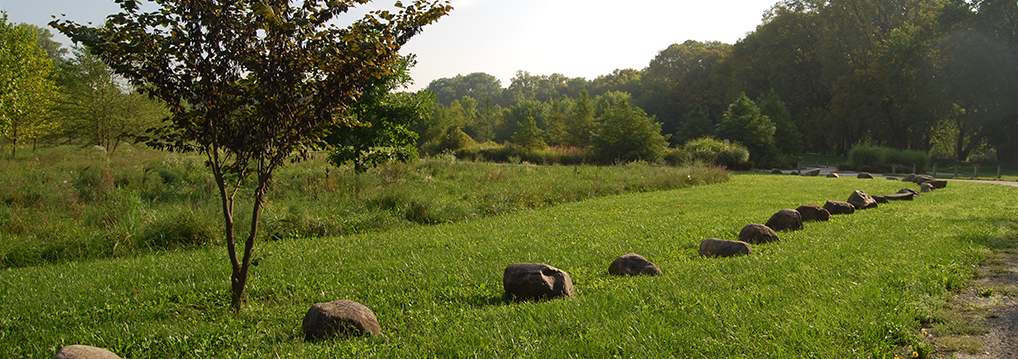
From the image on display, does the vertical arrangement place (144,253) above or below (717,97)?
below

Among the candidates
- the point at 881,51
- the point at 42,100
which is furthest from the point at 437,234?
the point at 881,51

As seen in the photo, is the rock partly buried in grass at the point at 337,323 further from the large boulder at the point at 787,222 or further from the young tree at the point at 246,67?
the large boulder at the point at 787,222

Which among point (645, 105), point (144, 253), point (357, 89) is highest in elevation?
point (645, 105)

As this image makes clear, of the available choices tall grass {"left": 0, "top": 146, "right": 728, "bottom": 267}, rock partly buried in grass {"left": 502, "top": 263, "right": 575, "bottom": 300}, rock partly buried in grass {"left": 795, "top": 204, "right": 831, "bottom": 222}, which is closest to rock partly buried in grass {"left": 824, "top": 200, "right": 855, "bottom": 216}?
rock partly buried in grass {"left": 795, "top": 204, "right": 831, "bottom": 222}

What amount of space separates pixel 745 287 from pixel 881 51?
52010 millimetres

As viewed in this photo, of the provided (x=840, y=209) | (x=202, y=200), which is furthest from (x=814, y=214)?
(x=202, y=200)

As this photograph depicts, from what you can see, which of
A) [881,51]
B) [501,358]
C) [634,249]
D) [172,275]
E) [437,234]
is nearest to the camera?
[501,358]

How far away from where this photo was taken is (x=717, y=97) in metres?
67.2

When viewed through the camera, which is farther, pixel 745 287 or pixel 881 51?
pixel 881 51

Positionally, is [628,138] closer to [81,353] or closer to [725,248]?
[725,248]

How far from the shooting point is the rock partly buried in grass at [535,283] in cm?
475

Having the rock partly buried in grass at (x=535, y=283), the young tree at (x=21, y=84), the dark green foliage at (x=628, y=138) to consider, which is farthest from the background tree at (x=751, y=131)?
the young tree at (x=21, y=84)

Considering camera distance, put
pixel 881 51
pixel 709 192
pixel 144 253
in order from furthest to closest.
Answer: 1. pixel 881 51
2. pixel 709 192
3. pixel 144 253

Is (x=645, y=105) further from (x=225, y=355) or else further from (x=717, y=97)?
(x=225, y=355)
